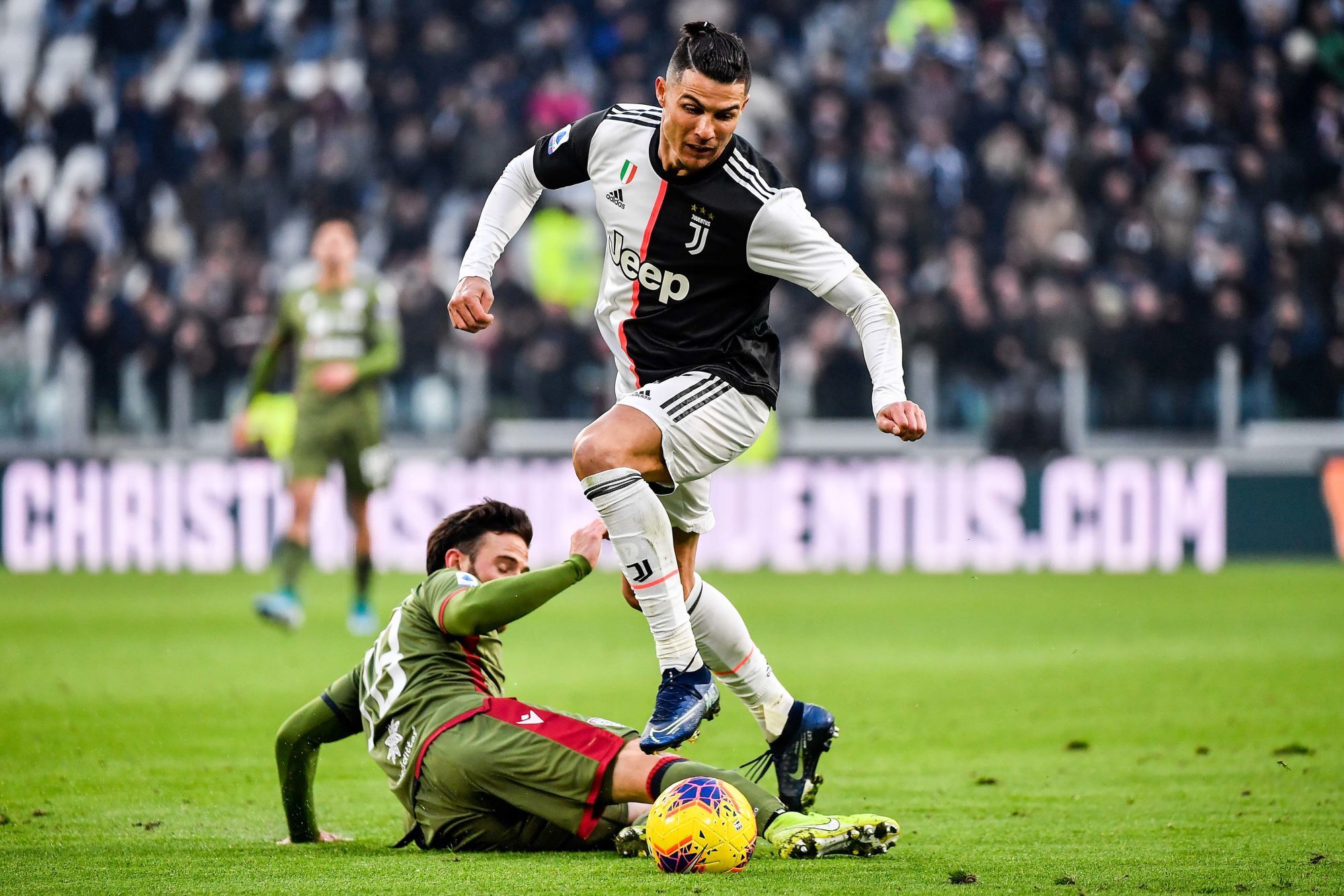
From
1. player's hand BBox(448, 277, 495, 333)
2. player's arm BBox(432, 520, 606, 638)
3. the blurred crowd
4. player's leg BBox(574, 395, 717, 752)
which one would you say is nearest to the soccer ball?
player's leg BBox(574, 395, 717, 752)

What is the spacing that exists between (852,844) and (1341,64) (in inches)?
598

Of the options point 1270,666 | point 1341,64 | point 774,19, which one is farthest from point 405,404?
point 1341,64

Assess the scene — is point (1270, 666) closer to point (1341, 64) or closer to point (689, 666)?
point (689, 666)

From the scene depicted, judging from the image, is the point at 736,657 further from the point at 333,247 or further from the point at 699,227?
the point at 333,247

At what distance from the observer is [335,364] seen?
35.8 ft

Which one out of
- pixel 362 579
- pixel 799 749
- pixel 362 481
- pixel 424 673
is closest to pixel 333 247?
pixel 362 481

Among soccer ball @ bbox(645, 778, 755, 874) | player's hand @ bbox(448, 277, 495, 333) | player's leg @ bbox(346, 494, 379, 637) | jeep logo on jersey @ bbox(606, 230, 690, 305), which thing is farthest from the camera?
player's leg @ bbox(346, 494, 379, 637)

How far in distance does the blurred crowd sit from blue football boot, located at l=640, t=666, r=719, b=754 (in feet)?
34.0

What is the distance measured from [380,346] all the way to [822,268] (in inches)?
257

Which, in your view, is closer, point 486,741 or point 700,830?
point 700,830

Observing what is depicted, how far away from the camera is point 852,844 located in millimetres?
4320

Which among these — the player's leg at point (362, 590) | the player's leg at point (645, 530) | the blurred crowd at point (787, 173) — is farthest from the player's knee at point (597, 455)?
the blurred crowd at point (787, 173)

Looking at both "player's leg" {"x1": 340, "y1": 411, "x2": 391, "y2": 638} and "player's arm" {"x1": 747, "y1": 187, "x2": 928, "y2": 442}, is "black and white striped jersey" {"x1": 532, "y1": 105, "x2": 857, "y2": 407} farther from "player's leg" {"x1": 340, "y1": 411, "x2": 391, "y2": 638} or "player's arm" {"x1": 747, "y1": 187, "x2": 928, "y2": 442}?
"player's leg" {"x1": 340, "y1": 411, "x2": 391, "y2": 638}

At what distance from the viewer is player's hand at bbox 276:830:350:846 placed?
468 centimetres
